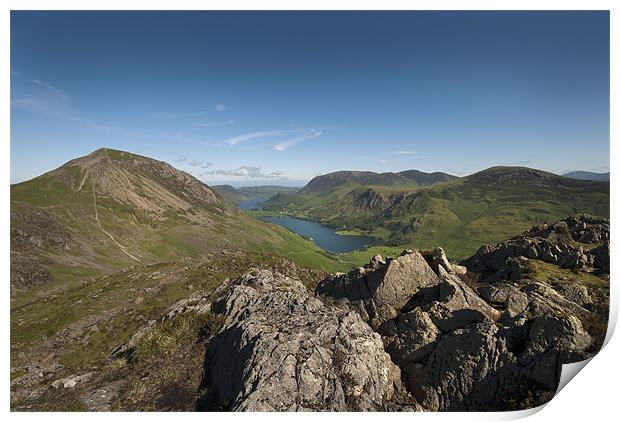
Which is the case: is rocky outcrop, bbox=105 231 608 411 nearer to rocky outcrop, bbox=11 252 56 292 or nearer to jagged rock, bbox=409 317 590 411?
jagged rock, bbox=409 317 590 411

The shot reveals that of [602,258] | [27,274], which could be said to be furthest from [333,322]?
[27,274]

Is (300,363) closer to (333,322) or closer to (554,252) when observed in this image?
(333,322)

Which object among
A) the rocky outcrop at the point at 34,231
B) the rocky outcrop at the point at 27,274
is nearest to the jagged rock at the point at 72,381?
the rocky outcrop at the point at 27,274

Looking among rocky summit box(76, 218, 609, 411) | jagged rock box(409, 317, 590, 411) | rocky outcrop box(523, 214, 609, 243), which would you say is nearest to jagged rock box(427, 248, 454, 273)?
rocky summit box(76, 218, 609, 411)

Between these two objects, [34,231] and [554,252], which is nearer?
[554,252]

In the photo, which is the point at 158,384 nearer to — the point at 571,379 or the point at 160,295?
the point at 571,379

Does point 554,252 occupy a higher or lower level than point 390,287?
higher
